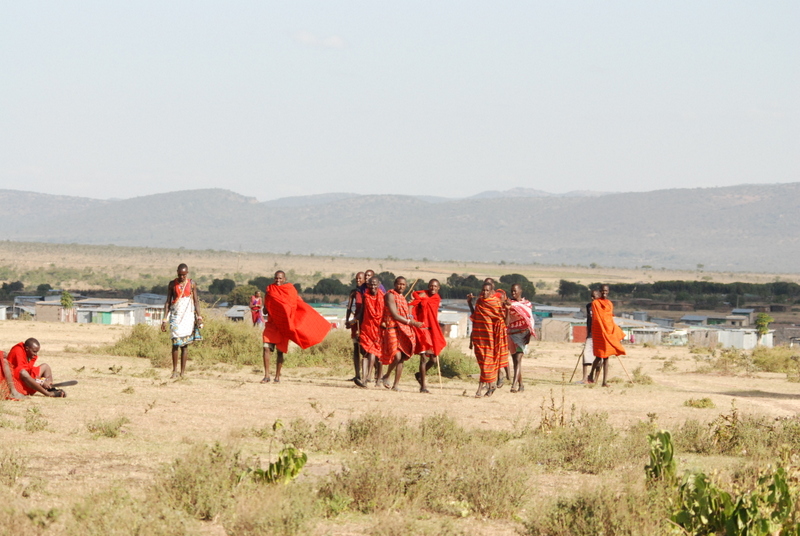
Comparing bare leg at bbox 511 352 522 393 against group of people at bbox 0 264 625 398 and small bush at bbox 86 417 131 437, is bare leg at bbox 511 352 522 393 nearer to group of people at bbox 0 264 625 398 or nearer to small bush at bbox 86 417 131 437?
group of people at bbox 0 264 625 398

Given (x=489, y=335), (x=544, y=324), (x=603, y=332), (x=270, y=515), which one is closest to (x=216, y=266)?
(x=544, y=324)

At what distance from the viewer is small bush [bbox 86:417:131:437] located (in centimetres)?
992

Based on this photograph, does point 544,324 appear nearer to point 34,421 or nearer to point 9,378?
point 9,378

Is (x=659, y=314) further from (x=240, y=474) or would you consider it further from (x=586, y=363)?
(x=240, y=474)

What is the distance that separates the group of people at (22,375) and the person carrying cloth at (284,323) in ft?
11.9

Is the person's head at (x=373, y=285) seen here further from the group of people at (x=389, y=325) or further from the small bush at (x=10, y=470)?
the small bush at (x=10, y=470)

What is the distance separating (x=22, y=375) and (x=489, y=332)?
5.70m

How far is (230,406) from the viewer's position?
12430 mm

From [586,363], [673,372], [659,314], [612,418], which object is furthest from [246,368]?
[659,314]

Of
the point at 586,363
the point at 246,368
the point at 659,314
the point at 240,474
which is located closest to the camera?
the point at 240,474

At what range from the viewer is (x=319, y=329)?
51.6 feet

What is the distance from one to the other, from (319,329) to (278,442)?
5703 mm

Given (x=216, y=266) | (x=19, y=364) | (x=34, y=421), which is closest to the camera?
(x=34, y=421)

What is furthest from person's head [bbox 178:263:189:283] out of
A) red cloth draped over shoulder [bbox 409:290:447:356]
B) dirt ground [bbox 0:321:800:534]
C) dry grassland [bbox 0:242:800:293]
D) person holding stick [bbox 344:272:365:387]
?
dry grassland [bbox 0:242:800:293]
